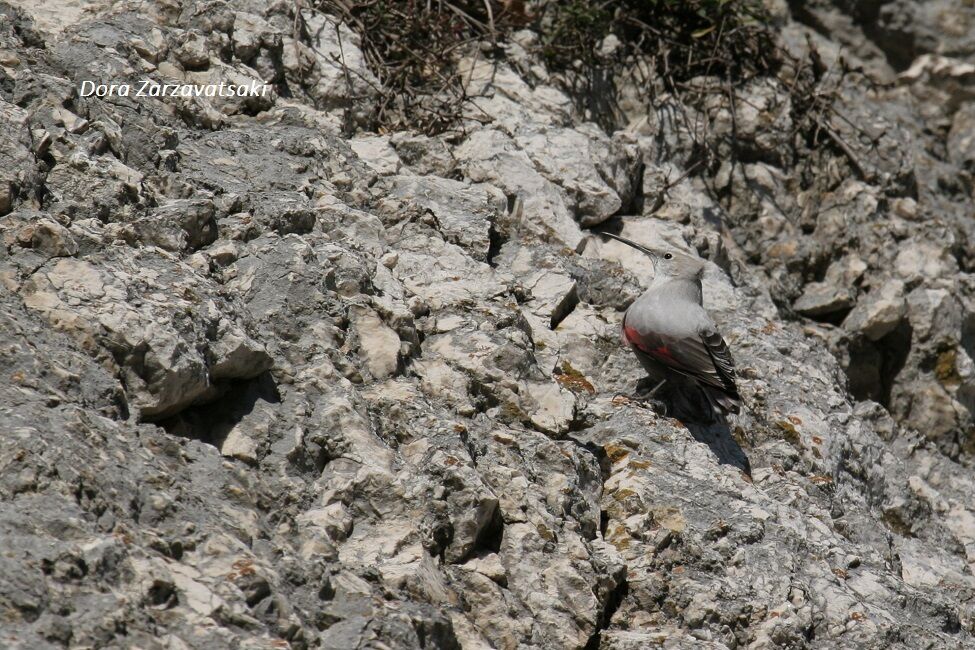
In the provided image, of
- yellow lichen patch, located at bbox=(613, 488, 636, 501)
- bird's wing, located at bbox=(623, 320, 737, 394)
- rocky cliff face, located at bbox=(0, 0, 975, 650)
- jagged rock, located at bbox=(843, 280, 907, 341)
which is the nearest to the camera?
rocky cliff face, located at bbox=(0, 0, 975, 650)

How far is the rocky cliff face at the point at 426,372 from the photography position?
3.29m

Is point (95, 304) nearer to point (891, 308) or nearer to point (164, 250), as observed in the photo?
point (164, 250)

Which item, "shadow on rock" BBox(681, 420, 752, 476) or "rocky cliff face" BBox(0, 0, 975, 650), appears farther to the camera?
"shadow on rock" BBox(681, 420, 752, 476)

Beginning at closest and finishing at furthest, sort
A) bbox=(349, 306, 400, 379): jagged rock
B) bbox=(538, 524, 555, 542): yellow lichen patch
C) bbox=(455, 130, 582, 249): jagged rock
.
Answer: bbox=(538, 524, 555, 542): yellow lichen patch < bbox=(349, 306, 400, 379): jagged rock < bbox=(455, 130, 582, 249): jagged rock

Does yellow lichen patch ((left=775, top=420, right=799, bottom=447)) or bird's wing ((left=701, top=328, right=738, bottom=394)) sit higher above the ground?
bird's wing ((left=701, top=328, right=738, bottom=394))

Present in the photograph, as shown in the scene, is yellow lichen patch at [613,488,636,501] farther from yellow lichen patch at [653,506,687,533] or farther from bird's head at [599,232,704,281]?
bird's head at [599,232,704,281]

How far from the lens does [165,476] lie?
3.35 meters

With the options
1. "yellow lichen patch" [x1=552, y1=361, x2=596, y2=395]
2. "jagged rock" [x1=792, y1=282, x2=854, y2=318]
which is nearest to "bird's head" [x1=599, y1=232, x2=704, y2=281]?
"yellow lichen patch" [x1=552, y1=361, x2=596, y2=395]

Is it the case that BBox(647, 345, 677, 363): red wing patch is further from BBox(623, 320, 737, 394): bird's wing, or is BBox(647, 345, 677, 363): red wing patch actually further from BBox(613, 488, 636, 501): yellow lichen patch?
BBox(613, 488, 636, 501): yellow lichen patch

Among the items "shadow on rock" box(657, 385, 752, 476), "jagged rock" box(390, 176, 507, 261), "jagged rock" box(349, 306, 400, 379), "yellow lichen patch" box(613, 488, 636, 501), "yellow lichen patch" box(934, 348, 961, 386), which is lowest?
"yellow lichen patch" box(934, 348, 961, 386)

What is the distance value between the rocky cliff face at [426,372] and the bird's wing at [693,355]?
10.8 inches

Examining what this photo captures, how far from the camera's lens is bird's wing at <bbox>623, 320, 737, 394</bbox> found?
5055mm

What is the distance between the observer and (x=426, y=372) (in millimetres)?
4547

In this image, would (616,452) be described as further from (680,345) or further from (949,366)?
(949,366)
